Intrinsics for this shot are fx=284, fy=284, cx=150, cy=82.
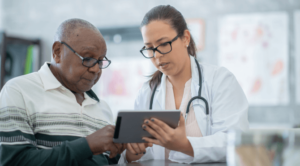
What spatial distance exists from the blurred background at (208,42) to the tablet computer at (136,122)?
1947 millimetres

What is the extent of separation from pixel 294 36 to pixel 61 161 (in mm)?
3123

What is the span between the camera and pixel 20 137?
3.38 feet

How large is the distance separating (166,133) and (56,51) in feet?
2.09

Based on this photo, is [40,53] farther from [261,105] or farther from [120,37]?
[261,105]

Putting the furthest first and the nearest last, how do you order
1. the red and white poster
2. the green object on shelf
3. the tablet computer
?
the green object on shelf, the red and white poster, the tablet computer

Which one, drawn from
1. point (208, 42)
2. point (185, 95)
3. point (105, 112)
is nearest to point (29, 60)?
point (208, 42)

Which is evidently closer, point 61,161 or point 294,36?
point 61,161

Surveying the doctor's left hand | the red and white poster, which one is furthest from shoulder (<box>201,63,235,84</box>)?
the red and white poster

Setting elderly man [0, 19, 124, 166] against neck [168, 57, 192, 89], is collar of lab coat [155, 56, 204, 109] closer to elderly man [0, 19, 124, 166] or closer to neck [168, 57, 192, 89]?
neck [168, 57, 192, 89]

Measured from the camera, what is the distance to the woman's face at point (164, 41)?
4.68 ft

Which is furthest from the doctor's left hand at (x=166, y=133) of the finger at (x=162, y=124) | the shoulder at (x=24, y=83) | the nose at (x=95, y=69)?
the shoulder at (x=24, y=83)

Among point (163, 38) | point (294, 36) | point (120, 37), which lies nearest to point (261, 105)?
point (294, 36)

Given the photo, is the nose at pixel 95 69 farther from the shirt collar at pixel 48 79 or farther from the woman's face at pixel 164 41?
the woman's face at pixel 164 41

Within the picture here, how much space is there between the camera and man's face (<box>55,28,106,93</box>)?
1.27 m
